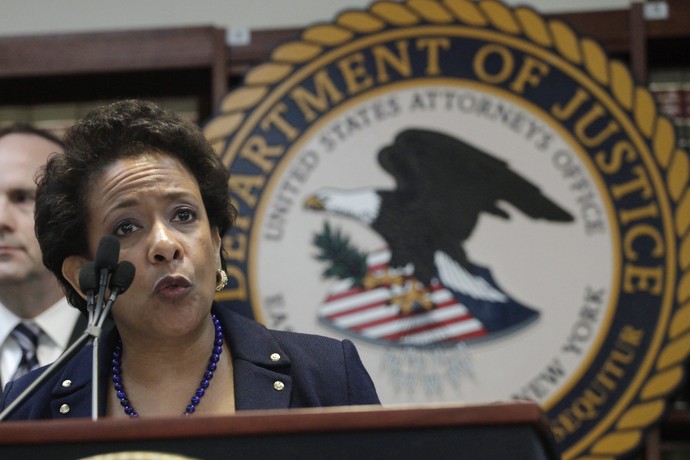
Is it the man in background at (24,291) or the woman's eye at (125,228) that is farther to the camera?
the man in background at (24,291)

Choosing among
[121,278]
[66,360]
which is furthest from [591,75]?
[66,360]

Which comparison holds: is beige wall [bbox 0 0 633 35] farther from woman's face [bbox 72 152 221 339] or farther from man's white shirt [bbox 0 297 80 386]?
woman's face [bbox 72 152 221 339]

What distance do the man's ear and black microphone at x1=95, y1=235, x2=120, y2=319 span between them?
0.42 metres

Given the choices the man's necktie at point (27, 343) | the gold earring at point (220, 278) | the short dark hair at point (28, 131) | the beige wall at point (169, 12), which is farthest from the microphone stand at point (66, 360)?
the beige wall at point (169, 12)

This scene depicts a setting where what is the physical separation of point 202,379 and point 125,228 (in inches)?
11.7

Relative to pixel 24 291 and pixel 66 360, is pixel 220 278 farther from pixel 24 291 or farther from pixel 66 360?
pixel 24 291

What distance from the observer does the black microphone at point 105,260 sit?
2.11m

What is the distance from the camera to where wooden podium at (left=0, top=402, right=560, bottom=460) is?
167cm

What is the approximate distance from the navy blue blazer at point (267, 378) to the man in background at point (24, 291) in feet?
3.85

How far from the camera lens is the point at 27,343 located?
3.70m

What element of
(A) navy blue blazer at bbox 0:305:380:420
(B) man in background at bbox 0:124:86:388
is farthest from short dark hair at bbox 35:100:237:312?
(B) man in background at bbox 0:124:86:388

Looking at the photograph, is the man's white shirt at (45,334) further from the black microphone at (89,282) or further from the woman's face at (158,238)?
the black microphone at (89,282)

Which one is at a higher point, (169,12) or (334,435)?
(169,12)

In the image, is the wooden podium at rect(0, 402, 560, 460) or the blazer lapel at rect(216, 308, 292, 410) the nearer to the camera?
the wooden podium at rect(0, 402, 560, 460)
